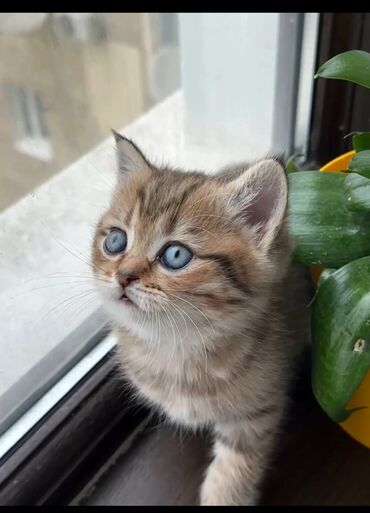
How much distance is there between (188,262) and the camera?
0.76 metres

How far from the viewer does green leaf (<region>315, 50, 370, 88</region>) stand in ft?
2.55

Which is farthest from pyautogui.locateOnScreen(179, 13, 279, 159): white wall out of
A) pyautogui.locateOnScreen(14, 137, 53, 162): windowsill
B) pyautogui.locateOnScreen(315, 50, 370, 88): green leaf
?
pyautogui.locateOnScreen(315, 50, 370, 88): green leaf

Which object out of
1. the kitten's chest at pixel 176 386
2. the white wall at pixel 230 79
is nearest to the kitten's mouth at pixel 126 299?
the kitten's chest at pixel 176 386

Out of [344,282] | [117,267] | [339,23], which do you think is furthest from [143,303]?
[339,23]

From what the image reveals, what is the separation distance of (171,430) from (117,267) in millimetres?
400

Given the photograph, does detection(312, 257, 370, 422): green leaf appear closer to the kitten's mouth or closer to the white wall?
the kitten's mouth

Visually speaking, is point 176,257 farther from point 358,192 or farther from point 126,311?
point 358,192

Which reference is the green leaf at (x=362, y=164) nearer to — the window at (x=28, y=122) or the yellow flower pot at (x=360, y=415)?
the yellow flower pot at (x=360, y=415)

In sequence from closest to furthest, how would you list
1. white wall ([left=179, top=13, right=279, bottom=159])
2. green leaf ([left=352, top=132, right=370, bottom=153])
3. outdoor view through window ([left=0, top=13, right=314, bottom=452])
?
1. green leaf ([left=352, top=132, right=370, bottom=153])
2. outdoor view through window ([left=0, top=13, right=314, bottom=452])
3. white wall ([left=179, top=13, right=279, bottom=159])

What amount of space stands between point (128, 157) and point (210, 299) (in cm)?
23

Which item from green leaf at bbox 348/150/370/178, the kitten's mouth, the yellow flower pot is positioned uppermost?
green leaf at bbox 348/150/370/178

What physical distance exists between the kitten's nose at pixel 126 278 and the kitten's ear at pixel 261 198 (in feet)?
0.46

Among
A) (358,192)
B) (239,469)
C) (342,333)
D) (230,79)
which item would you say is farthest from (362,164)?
(230,79)

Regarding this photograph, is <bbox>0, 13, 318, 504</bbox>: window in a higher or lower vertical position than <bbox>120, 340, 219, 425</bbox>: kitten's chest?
higher
